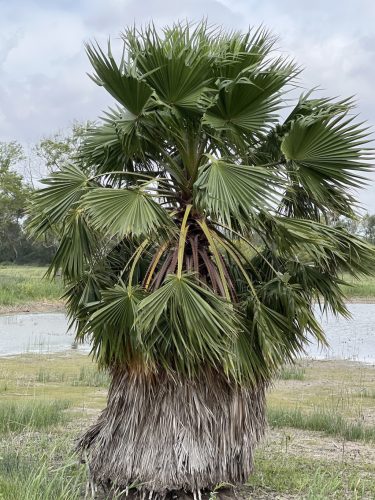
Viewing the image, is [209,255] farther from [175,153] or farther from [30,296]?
[30,296]

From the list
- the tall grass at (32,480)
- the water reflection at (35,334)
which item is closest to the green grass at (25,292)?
the water reflection at (35,334)

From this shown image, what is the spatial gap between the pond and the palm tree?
10.1 meters

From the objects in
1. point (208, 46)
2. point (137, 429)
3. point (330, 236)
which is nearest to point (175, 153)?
point (208, 46)

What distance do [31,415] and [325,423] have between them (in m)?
4.23

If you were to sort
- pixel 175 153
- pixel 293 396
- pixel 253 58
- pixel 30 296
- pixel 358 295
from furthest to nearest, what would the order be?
pixel 358 295, pixel 30 296, pixel 293 396, pixel 175 153, pixel 253 58

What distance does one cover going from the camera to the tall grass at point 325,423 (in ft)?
31.7

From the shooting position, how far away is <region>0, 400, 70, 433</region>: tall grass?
29.4 feet


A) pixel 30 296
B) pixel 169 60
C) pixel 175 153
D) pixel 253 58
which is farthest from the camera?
pixel 30 296

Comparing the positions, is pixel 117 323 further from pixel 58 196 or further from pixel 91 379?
pixel 91 379

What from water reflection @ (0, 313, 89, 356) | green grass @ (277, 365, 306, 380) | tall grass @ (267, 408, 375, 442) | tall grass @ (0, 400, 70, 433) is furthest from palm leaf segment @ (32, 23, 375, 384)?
water reflection @ (0, 313, 89, 356)

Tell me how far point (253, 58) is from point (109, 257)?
259cm

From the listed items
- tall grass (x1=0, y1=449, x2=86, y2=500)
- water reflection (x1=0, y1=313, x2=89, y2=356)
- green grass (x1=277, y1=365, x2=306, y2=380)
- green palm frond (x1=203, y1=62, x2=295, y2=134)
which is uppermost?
green palm frond (x1=203, y1=62, x2=295, y2=134)

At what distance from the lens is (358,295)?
42500 mm

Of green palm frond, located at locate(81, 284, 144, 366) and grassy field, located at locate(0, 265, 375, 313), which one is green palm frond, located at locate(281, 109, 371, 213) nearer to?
green palm frond, located at locate(81, 284, 144, 366)
